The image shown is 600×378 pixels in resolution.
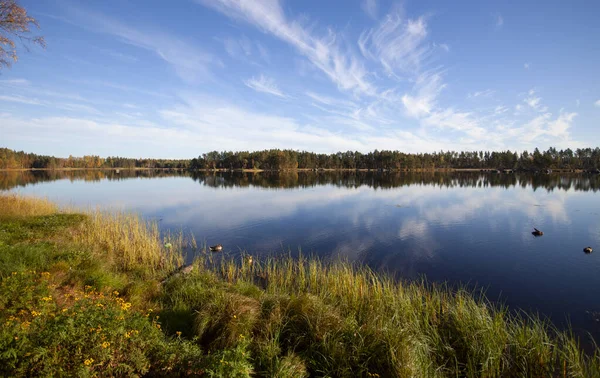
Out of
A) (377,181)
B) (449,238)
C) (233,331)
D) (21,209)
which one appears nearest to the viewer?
(233,331)

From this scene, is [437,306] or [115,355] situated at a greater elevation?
[115,355]

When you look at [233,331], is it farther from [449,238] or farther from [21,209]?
[21,209]

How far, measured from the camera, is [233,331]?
22.4 feet

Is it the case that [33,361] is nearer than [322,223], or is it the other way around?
[33,361]

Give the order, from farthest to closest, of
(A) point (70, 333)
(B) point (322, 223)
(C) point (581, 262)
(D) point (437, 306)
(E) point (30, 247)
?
(B) point (322, 223)
(C) point (581, 262)
(E) point (30, 247)
(D) point (437, 306)
(A) point (70, 333)

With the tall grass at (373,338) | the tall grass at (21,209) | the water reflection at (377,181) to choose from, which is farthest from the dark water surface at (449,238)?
the water reflection at (377,181)

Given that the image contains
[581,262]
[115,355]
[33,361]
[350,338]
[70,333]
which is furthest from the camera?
[581,262]

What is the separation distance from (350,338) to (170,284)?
22.6 feet

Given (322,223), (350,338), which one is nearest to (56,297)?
(350,338)

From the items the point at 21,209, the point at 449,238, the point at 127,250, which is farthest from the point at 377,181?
the point at 127,250

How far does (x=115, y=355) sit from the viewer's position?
4688mm

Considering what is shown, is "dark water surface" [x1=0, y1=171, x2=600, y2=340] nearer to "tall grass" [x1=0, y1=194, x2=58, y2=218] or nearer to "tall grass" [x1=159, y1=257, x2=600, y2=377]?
"tall grass" [x1=159, y1=257, x2=600, y2=377]

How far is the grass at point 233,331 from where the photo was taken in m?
4.47

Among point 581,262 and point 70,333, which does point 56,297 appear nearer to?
point 70,333
